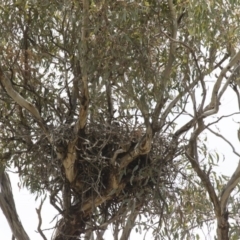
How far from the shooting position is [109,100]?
18.6ft

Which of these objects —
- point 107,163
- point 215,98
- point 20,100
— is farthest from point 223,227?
point 20,100

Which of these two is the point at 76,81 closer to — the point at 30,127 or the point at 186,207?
the point at 30,127

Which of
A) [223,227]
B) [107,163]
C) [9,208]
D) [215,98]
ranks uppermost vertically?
[9,208]

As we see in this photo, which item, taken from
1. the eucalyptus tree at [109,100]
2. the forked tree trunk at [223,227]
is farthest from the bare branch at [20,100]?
the forked tree trunk at [223,227]

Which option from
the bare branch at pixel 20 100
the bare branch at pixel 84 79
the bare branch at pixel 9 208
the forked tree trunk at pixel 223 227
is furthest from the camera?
the bare branch at pixel 9 208

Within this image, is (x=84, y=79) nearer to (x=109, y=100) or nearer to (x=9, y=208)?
(x=109, y=100)

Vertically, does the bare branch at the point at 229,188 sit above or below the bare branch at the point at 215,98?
below

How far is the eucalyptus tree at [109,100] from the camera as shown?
4969 mm

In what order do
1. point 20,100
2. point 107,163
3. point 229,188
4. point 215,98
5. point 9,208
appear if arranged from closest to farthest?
1. point 20,100
2. point 107,163
3. point 215,98
4. point 229,188
5. point 9,208

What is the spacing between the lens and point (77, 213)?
19.3ft

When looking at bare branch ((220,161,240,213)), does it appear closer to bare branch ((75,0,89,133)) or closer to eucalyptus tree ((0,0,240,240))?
eucalyptus tree ((0,0,240,240))

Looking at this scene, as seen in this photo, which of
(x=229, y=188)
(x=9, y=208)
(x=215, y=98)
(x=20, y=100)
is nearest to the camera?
(x=20, y=100)

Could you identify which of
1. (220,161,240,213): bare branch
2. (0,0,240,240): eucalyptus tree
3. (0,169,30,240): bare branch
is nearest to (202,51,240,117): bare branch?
(0,0,240,240): eucalyptus tree

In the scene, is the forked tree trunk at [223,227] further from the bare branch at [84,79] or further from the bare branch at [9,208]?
the bare branch at [9,208]
